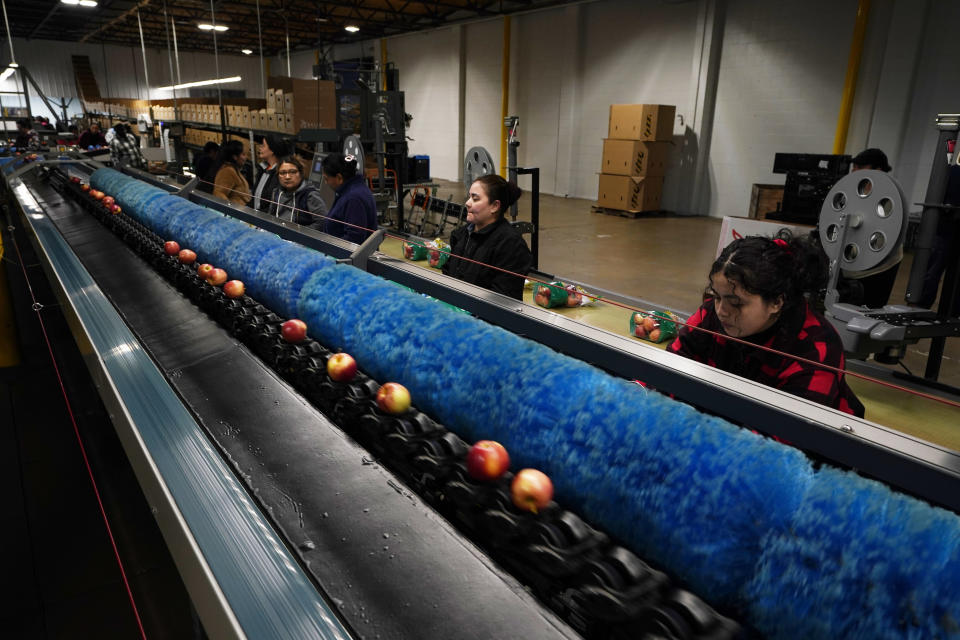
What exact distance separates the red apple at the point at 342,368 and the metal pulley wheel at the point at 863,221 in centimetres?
332

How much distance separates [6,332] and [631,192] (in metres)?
8.96

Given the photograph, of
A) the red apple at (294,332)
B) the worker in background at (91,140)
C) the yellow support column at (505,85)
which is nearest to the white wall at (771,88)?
the yellow support column at (505,85)

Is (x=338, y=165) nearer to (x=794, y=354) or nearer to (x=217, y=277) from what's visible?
(x=217, y=277)

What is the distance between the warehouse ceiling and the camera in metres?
13.1

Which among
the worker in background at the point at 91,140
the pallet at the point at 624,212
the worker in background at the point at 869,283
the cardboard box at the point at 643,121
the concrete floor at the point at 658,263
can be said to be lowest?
the concrete floor at the point at 658,263

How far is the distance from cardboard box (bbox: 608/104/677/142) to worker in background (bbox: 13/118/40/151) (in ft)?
27.3

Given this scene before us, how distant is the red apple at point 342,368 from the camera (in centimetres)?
117

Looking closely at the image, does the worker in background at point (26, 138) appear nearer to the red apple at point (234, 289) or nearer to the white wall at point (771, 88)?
the red apple at point (234, 289)

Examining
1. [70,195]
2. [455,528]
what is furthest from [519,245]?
[70,195]

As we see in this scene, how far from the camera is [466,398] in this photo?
105 cm

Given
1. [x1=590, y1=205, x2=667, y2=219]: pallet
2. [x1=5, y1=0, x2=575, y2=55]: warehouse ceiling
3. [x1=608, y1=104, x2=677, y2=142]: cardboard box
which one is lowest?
[x1=590, y1=205, x2=667, y2=219]: pallet

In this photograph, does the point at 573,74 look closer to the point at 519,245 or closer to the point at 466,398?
the point at 519,245

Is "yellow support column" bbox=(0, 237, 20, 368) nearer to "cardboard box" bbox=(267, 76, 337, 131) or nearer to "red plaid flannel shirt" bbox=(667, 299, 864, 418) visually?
"red plaid flannel shirt" bbox=(667, 299, 864, 418)

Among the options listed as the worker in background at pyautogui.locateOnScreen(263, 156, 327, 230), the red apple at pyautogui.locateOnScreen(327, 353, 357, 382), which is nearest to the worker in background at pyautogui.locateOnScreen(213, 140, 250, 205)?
the worker in background at pyautogui.locateOnScreen(263, 156, 327, 230)
